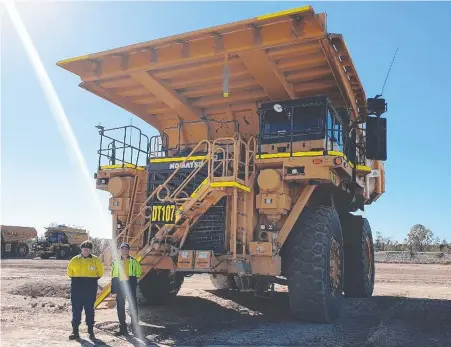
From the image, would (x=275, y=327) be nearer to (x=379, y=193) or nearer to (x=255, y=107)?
(x=255, y=107)

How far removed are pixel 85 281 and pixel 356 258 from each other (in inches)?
240

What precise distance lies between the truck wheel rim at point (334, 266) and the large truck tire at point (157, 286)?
2.82 metres

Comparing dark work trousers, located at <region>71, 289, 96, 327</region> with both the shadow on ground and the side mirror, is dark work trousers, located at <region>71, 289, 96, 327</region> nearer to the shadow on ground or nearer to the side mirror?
the shadow on ground

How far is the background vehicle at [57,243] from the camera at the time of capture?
3438 cm

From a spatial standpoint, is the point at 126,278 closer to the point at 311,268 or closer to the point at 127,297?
the point at 127,297

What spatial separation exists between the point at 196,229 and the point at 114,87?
3.39 m

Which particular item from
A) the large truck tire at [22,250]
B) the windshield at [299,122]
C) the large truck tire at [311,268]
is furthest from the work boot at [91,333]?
the large truck tire at [22,250]

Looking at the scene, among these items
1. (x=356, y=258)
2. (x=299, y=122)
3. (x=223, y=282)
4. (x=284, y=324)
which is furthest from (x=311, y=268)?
(x=223, y=282)

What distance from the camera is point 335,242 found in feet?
25.5

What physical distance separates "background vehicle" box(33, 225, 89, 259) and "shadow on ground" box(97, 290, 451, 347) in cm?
2685

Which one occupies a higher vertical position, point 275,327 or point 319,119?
point 319,119

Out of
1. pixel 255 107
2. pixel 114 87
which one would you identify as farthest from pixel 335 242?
pixel 114 87

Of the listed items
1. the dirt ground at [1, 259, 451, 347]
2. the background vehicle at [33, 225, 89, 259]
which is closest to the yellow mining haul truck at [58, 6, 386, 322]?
the dirt ground at [1, 259, 451, 347]

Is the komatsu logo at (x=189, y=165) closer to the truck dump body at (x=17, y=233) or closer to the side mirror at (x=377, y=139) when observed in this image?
the side mirror at (x=377, y=139)
